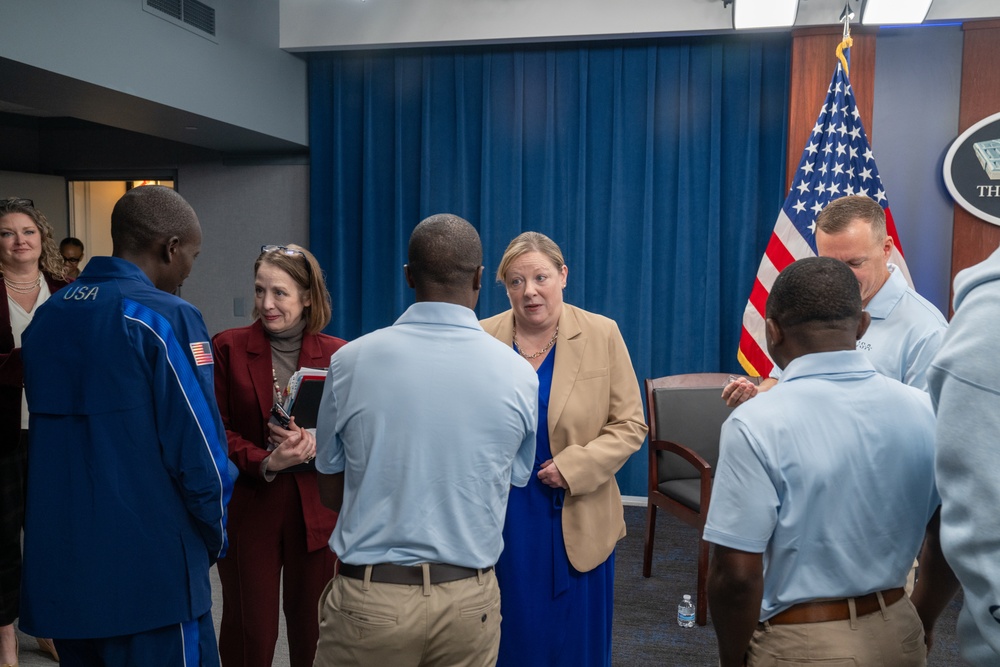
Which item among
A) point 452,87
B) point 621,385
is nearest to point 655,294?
point 452,87

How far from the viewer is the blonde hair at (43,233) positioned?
2994 millimetres

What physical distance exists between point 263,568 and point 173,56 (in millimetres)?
Result: 2970

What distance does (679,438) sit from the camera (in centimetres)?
400

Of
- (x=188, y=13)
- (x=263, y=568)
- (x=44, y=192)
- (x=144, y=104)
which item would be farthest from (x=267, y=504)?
(x=44, y=192)

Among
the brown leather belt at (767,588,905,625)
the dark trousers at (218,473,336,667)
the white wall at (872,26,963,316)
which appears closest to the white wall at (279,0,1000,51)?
the white wall at (872,26,963,316)

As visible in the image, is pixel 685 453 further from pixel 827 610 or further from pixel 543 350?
pixel 827 610

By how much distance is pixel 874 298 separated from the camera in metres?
2.27

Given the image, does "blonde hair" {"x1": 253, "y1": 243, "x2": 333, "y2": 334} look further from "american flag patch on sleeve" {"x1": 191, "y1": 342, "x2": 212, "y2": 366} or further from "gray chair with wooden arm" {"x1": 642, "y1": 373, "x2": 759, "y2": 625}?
"gray chair with wooden arm" {"x1": 642, "y1": 373, "x2": 759, "y2": 625}

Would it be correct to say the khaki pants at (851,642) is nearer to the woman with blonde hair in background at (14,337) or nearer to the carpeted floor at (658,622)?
the carpeted floor at (658,622)

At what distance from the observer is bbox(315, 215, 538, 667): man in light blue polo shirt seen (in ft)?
4.99

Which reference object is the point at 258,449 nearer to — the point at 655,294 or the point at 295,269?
the point at 295,269

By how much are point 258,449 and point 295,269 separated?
557mm

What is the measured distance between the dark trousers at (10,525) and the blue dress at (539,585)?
6.14 feet

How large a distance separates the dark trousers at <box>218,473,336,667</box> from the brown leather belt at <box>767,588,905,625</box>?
1.36m
